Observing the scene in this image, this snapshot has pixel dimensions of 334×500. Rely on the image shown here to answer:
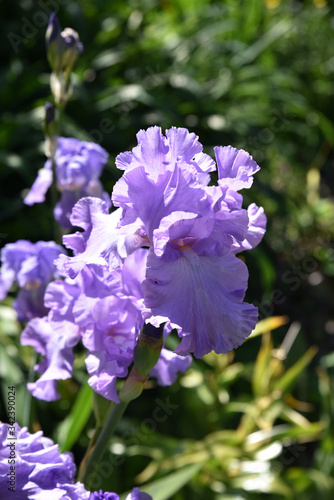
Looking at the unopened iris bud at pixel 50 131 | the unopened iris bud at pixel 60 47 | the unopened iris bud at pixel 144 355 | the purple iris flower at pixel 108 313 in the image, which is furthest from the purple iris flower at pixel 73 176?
the unopened iris bud at pixel 144 355

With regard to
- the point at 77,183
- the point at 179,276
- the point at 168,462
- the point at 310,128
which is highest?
the point at 179,276

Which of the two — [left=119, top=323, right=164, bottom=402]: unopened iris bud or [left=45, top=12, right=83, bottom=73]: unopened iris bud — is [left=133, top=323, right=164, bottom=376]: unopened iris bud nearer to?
[left=119, top=323, right=164, bottom=402]: unopened iris bud

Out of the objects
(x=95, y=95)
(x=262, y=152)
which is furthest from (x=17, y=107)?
(x=262, y=152)

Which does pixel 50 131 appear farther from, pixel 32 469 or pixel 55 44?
pixel 32 469

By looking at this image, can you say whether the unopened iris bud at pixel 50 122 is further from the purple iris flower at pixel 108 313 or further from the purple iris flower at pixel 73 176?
the purple iris flower at pixel 108 313

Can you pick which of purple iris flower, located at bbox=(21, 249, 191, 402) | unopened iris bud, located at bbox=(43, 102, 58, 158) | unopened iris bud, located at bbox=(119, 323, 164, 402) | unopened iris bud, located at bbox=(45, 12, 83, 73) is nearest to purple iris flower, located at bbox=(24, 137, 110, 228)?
unopened iris bud, located at bbox=(43, 102, 58, 158)

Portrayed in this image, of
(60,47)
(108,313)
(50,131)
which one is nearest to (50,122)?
(50,131)

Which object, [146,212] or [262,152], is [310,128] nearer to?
[262,152]
